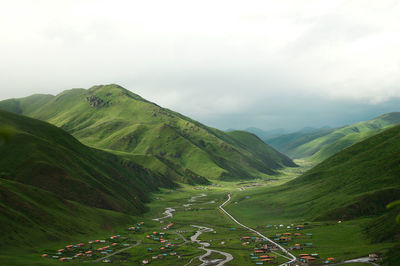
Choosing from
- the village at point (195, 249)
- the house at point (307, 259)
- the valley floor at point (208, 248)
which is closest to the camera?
the house at point (307, 259)

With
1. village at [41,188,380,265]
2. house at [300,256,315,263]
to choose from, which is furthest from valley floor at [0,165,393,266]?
house at [300,256,315,263]

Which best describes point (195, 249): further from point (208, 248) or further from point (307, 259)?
point (307, 259)

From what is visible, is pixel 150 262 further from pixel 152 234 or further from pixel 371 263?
pixel 371 263

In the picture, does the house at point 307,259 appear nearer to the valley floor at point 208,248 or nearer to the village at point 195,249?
the village at point 195,249

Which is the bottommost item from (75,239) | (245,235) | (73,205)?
(245,235)

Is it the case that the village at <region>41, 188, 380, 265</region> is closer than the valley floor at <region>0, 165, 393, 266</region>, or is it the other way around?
the valley floor at <region>0, 165, 393, 266</region>

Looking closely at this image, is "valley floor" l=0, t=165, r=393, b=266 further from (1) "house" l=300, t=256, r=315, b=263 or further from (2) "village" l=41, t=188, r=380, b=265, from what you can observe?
(1) "house" l=300, t=256, r=315, b=263

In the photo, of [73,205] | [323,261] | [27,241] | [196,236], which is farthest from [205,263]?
[73,205]

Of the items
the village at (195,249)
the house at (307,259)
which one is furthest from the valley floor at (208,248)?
the house at (307,259)

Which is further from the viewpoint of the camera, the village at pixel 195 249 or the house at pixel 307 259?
the village at pixel 195 249

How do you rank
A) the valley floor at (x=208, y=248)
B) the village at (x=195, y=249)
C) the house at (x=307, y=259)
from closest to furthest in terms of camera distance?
the house at (x=307, y=259) → the valley floor at (x=208, y=248) → the village at (x=195, y=249)

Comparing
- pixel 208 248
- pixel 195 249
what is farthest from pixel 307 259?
pixel 195 249
